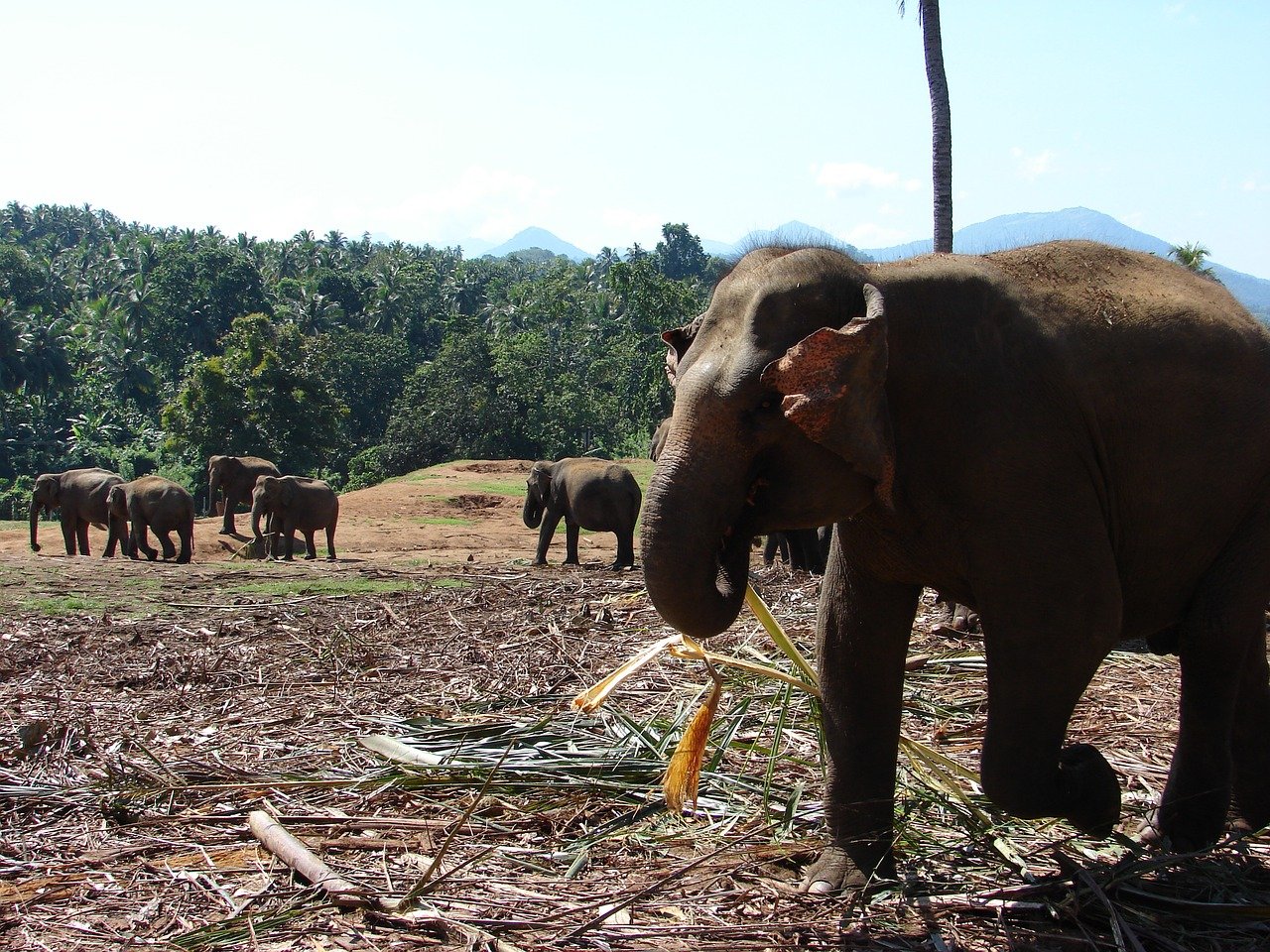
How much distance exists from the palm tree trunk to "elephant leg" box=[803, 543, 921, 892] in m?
8.67

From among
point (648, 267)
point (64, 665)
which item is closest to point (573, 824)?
point (64, 665)

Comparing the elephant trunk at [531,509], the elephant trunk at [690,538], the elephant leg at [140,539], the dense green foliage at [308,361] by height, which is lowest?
the elephant leg at [140,539]

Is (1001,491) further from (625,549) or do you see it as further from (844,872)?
(625,549)

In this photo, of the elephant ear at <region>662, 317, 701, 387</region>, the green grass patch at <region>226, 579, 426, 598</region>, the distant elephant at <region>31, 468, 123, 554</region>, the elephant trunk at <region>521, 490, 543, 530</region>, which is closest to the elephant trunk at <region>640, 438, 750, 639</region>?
the elephant ear at <region>662, 317, 701, 387</region>

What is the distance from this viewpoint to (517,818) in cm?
466

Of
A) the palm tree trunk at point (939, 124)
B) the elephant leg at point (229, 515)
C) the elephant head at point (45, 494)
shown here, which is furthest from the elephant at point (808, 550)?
the elephant head at point (45, 494)

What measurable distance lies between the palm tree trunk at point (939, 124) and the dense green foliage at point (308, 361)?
26418 mm

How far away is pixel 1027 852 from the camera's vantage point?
13.6 feet

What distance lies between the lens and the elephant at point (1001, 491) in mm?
3400

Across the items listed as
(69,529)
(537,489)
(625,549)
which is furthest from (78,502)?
(625,549)

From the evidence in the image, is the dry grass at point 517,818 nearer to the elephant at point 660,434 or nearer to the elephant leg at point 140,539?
the elephant at point 660,434

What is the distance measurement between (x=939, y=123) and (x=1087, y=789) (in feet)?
33.7

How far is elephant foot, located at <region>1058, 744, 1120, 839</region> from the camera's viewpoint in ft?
12.1

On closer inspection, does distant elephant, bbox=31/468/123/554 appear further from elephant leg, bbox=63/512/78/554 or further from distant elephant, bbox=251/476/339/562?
distant elephant, bbox=251/476/339/562
